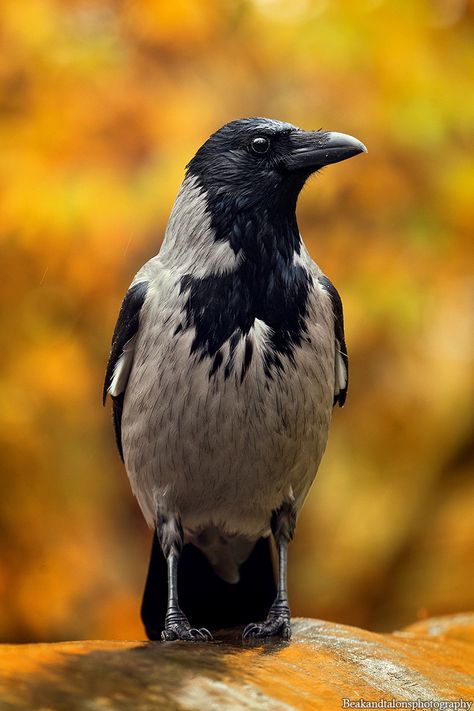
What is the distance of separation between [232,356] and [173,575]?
0.94 meters

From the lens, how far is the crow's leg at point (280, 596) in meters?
3.72

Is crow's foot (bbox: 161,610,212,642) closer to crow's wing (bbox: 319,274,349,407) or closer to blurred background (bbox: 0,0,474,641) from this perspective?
crow's wing (bbox: 319,274,349,407)

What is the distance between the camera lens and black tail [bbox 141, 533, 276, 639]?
4.09m

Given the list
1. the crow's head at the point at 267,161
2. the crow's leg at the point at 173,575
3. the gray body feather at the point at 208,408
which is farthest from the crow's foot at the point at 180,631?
the crow's head at the point at 267,161

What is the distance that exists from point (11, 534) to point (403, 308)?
3341mm

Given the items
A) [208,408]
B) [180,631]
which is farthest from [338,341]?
[180,631]

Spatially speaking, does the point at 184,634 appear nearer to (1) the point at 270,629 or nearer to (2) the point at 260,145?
(1) the point at 270,629

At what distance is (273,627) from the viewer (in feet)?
12.2

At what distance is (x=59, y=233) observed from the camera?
6902 mm

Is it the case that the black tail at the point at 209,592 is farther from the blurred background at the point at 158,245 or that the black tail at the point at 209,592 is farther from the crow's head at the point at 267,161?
the blurred background at the point at 158,245

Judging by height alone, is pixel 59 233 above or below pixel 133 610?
above

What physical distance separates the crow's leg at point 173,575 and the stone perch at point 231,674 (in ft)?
0.50

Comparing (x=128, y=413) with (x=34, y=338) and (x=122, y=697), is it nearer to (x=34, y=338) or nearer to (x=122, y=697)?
(x=122, y=697)

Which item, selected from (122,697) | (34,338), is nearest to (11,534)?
(34,338)
